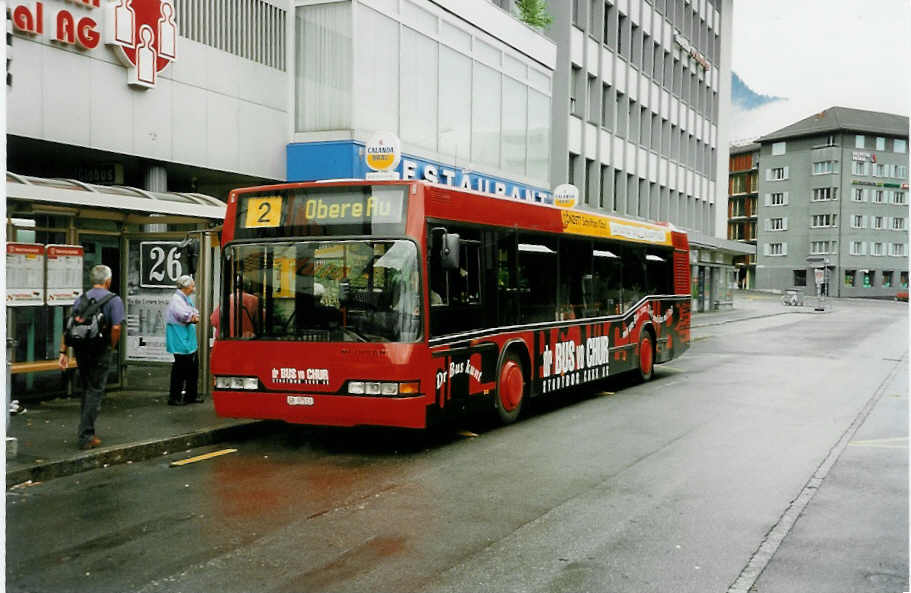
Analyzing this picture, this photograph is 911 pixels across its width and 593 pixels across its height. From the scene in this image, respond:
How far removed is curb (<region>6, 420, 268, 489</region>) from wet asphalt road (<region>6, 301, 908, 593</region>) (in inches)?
7.9

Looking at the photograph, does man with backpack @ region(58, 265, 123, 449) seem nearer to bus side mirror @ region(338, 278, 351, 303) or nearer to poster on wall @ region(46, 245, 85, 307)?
bus side mirror @ region(338, 278, 351, 303)

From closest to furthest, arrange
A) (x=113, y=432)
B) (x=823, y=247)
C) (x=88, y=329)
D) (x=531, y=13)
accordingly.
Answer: (x=88, y=329)
(x=113, y=432)
(x=531, y=13)
(x=823, y=247)

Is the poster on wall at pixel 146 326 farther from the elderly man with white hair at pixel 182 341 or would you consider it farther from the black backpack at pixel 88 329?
the black backpack at pixel 88 329

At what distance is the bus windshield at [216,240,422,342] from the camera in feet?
29.8

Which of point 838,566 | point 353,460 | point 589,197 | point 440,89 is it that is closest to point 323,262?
point 353,460

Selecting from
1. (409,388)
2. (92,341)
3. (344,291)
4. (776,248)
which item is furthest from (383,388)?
(776,248)

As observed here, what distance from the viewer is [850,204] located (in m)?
97.3

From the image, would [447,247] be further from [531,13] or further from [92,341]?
[531,13]

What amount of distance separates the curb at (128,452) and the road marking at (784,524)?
5.92 metres

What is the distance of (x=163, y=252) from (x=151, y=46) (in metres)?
4.23

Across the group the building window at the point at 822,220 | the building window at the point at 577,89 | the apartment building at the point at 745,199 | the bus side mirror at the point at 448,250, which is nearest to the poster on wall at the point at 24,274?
the bus side mirror at the point at 448,250

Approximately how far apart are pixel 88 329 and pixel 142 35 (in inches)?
324

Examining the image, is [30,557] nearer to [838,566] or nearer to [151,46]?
[838,566]

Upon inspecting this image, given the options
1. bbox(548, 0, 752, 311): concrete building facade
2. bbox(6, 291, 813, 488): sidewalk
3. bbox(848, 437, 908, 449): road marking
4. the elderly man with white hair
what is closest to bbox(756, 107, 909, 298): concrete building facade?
bbox(548, 0, 752, 311): concrete building facade
